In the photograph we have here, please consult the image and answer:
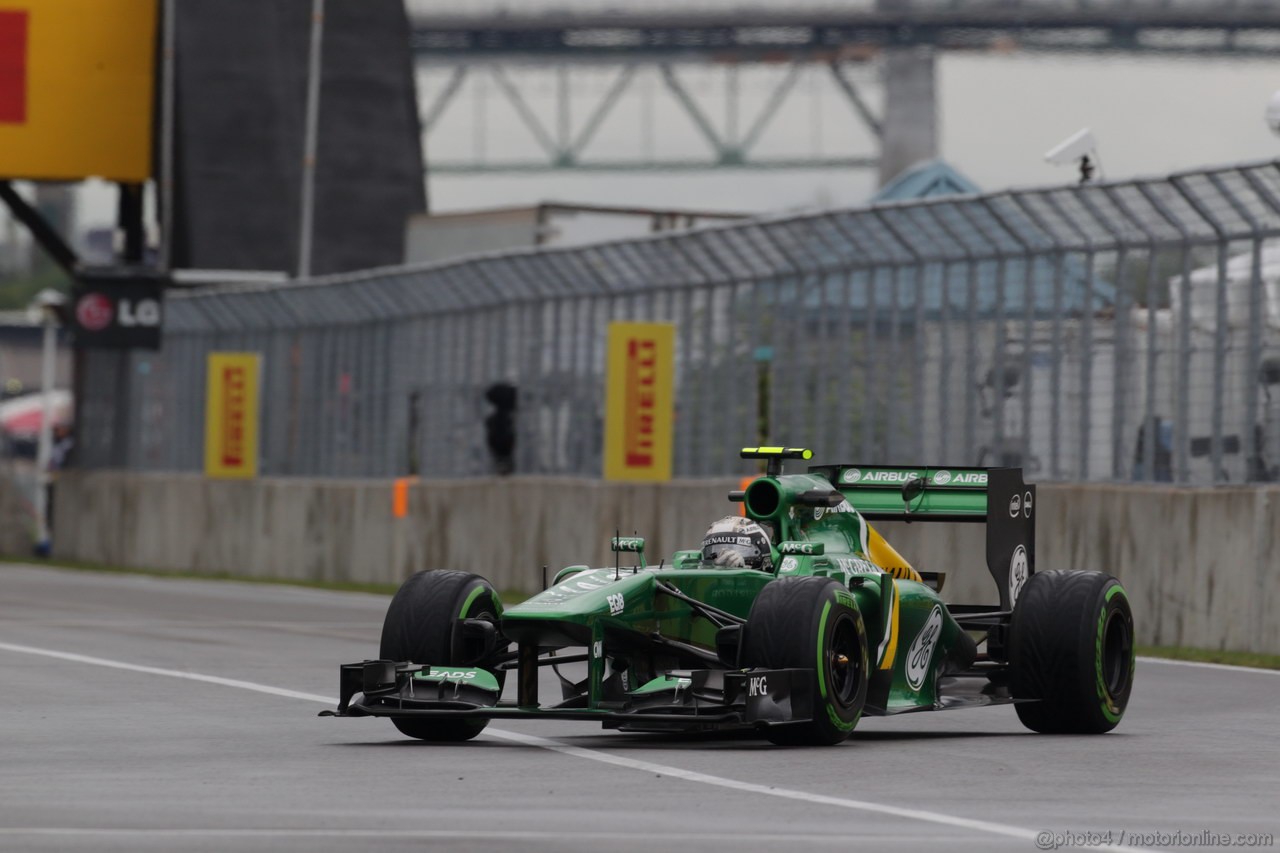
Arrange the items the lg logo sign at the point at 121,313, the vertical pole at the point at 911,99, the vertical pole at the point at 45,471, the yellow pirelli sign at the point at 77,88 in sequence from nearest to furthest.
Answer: the lg logo sign at the point at 121,313 < the yellow pirelli sign at the point at 77,88 < the vertical pole at the point at 45,471 < the vertical pole at the point at 911,99

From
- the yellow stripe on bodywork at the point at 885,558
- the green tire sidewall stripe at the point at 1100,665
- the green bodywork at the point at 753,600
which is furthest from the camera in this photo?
the yellow stripe on bodywork at the point at 885,558

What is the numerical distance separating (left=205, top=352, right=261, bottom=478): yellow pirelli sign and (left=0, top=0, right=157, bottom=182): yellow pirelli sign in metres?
5.09

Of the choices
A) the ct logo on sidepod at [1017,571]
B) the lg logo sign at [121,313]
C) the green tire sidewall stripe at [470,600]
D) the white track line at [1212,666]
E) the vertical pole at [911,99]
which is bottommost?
the white track line at [1212,666]

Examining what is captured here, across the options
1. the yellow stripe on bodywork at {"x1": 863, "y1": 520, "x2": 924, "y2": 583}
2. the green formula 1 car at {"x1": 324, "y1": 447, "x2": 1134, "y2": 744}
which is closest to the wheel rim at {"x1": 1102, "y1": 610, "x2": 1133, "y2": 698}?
the green formula 1 car at {"x1": 324, "y1": 447, "x2": 1134, "y2": 744}

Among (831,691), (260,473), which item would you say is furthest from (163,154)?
(831,691)

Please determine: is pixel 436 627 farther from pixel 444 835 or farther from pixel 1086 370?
pixel 1086 370

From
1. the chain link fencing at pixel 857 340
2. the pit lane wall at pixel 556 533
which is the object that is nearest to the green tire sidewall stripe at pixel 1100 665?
the pit lane wall at pixel 556 533

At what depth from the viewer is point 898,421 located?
25.0 metres

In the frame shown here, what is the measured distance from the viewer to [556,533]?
97.5 ft

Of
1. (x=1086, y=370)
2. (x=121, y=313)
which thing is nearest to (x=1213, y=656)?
(x=1086, y=370)

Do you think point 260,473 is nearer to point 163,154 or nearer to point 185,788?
point 163,154

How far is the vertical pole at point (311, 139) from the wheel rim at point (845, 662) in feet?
104

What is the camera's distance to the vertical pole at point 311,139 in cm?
4319

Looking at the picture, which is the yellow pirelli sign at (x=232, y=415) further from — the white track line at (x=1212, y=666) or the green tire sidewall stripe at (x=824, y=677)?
the green tire sidewall stripe at (x=824, y=677)
